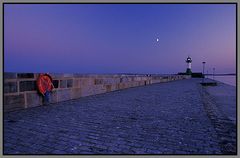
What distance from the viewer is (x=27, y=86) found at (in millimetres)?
5570

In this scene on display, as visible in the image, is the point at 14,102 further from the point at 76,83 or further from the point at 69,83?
the point at 76,83

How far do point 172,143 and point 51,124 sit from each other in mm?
2272

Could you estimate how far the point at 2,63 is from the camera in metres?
4.57

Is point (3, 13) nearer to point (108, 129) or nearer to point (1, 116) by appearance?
point (1, 116)

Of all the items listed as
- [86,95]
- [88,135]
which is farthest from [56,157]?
[86,95]

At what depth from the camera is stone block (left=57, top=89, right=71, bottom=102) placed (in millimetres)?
6918

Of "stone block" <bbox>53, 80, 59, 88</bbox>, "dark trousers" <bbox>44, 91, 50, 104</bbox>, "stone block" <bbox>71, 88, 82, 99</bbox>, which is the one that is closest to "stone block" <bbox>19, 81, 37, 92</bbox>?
"dark trousers" <bbox>44, 91, 50, 104</bbox>

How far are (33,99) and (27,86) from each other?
0.42m

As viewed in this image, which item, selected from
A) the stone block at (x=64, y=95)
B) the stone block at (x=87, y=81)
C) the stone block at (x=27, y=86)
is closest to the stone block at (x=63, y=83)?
the stone block at (x=64, y=95)

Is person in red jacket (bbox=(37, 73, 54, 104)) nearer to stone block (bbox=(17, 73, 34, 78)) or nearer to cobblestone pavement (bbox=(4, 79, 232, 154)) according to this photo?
stone block (bbox=(17, 73, 34, 78))

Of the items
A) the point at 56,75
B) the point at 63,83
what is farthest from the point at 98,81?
the point at 56,75

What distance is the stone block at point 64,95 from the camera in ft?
22.7

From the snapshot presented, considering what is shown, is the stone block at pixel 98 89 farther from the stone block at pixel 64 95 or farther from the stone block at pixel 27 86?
the stone block at pixel 27 86

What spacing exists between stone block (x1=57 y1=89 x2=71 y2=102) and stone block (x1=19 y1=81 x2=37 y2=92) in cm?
A: 110
